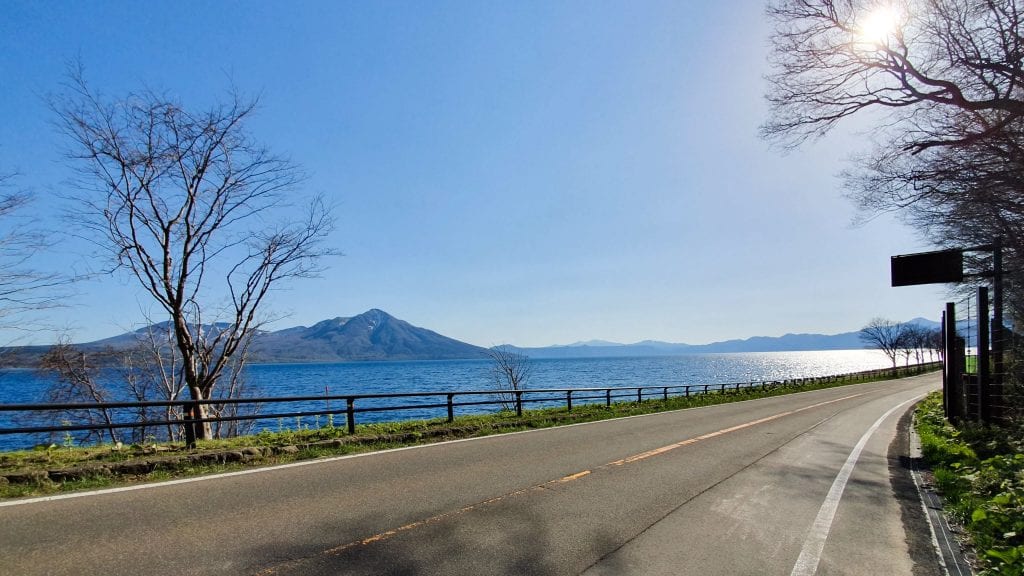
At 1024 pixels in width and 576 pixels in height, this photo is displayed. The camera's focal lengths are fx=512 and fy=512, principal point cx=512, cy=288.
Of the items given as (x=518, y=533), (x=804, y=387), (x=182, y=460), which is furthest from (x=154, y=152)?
(x=804, y=387)

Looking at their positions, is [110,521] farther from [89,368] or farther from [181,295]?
[89,368]

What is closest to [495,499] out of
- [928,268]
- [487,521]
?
[487,521]

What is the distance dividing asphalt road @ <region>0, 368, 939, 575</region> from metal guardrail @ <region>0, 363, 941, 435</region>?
1.85 metres

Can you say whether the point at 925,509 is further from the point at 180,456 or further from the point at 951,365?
the point at 180,456

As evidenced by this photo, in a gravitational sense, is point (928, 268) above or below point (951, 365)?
above

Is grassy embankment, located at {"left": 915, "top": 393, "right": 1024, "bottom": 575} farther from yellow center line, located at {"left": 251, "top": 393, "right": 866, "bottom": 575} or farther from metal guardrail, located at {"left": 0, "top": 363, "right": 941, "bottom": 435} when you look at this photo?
metal guardrail, located at {"left": 0, "top": 363, "right": 941, "bottom": 435}

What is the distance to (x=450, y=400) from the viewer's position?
12.9 m

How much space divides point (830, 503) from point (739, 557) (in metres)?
2.86

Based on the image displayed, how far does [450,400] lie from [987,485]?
9.97 m

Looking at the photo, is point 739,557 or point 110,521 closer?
point 739,557

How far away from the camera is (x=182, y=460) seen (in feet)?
24.3

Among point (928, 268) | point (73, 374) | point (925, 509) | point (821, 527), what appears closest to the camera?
point (821, 527)

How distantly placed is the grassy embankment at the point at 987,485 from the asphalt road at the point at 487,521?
0.55m

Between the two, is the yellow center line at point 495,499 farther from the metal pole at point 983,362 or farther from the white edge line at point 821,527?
the metal pole at point 983,362
